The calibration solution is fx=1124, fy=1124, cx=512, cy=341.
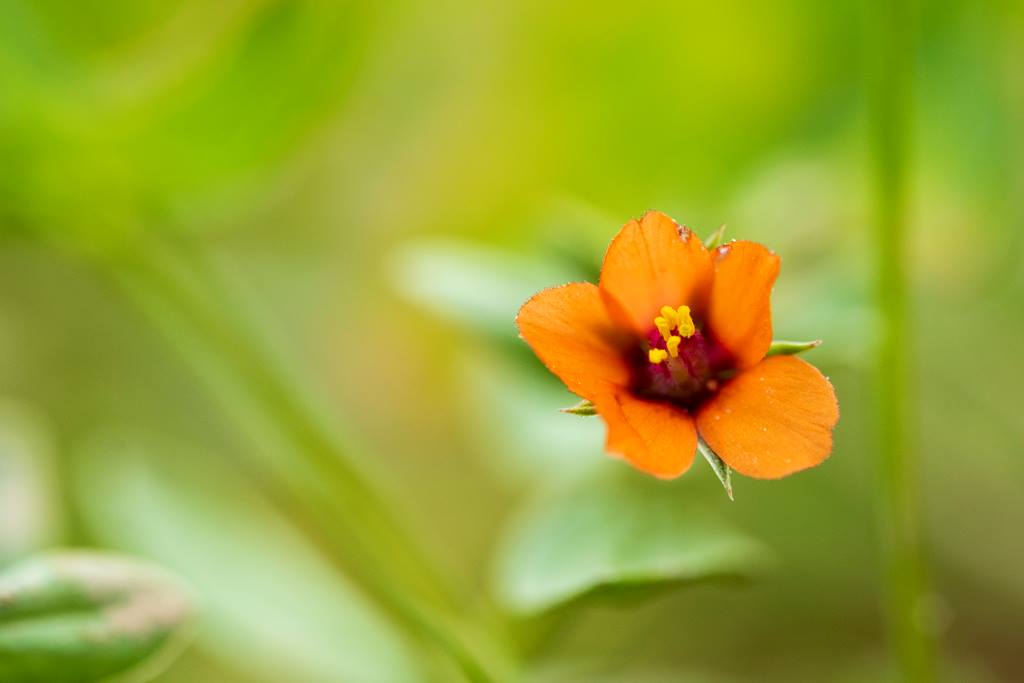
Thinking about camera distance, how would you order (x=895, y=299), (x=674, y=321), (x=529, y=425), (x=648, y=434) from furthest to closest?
(x=529, y=425), (x=895, y=299), (x=674, y=321), (x=648, y=434)

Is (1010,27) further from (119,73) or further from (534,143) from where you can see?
(119,73)

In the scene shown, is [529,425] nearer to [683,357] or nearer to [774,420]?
[683,357]

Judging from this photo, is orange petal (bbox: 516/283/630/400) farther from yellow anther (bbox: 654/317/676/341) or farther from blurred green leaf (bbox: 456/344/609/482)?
blurred green leaf (bbox: 456/344/609/482)

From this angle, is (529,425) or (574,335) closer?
(574,335)

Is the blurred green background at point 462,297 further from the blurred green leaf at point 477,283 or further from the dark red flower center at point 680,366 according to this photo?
the dark red flower center at point 680,366

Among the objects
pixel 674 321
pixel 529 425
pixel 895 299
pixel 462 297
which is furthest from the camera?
pixel 529 425

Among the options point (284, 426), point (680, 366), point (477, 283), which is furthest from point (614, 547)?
point (284, 426)

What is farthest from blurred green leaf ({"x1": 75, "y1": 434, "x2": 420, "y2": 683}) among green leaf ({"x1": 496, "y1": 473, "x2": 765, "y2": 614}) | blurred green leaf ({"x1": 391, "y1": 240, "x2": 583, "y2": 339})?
blurred green leaf ({"x1": 391, "y1": 240, "x2": 583, "y2": 339})
